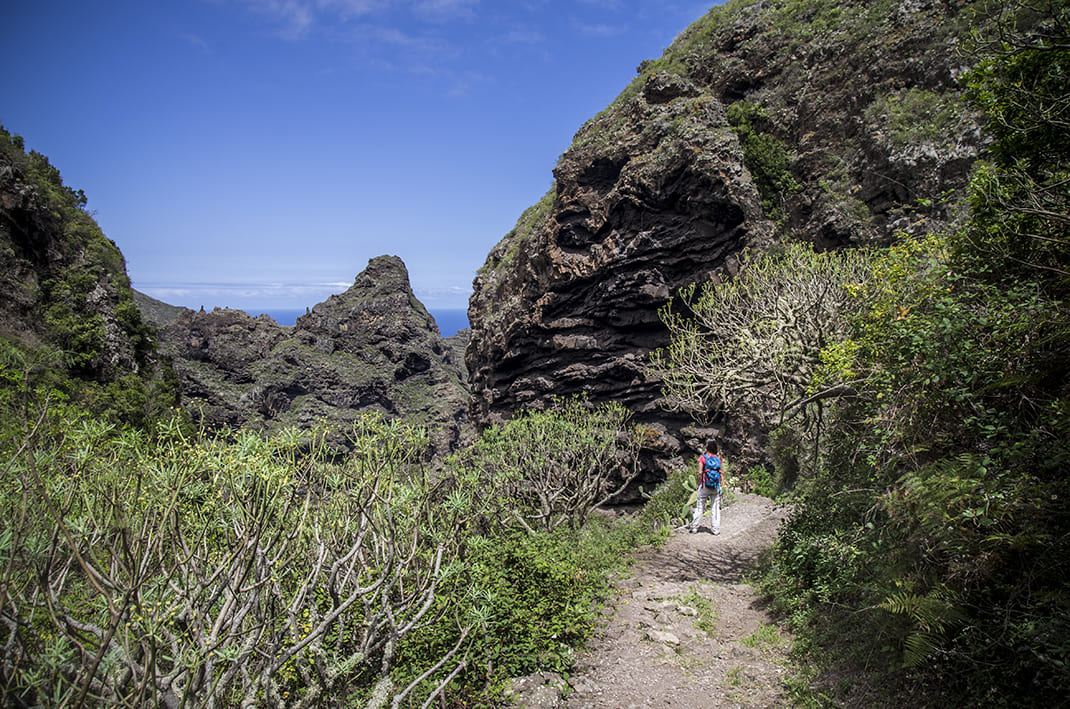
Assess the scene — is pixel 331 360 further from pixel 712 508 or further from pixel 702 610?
Result: pixel 702 610

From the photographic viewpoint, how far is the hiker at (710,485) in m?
11.2

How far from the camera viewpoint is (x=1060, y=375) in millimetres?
3963

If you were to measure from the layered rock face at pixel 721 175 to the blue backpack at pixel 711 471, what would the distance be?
7.94 meters

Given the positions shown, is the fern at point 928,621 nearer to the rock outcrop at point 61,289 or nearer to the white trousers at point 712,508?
the white trousers at point 712,508

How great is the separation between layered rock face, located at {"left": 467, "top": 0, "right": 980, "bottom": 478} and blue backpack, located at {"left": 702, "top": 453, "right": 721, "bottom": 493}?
7.94m

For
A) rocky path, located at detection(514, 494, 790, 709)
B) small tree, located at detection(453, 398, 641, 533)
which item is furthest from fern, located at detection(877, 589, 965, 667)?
small tree, located at detection(453, 398, 641, 533)

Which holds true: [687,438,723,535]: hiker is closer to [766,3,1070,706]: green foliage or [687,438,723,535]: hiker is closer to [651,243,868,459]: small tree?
[651,243,868,459]: small tree

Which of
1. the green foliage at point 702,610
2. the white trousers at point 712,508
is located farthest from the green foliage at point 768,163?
the green foliage at point 702,610

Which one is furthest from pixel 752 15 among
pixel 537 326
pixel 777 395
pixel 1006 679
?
pixel 1006 679

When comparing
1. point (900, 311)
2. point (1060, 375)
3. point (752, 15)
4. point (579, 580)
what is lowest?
point (579, 580)

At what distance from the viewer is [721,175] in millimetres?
20969

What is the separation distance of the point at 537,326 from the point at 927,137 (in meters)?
17.2

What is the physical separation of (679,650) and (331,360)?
7014cm

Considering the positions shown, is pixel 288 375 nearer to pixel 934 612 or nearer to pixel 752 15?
pixel 752 15
